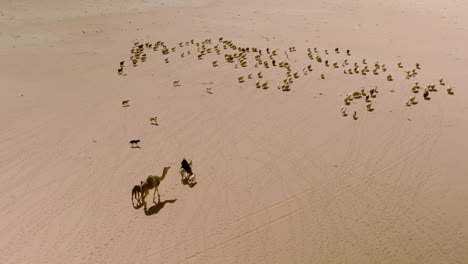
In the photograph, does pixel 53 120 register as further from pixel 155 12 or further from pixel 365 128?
pixel 155 12

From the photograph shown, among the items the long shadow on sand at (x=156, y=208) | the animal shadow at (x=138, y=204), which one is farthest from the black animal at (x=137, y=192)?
the long shadow on sand at (x=156, y=208)

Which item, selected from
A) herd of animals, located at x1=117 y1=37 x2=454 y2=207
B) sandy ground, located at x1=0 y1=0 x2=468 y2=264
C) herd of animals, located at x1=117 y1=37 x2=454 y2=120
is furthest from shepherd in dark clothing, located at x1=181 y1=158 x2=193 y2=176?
herd of animals, located at x1=117 y1=37 x2=454 y2=120

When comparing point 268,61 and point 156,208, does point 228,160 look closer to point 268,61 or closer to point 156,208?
point 156,208

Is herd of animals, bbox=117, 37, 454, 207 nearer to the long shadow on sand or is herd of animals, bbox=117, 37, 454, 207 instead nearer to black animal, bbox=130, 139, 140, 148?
black animal, bbox=130, 139, 140, 148

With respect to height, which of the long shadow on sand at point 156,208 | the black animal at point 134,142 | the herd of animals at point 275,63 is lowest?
the long shadow on sand at point 156,208

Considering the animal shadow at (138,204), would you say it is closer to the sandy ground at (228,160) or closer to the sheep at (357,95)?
the sandy ground at (228,160)

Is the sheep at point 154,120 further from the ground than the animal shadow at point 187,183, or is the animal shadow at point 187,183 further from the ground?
the sheep at point 154,120

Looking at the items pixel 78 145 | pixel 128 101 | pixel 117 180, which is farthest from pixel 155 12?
pixel 117 180
